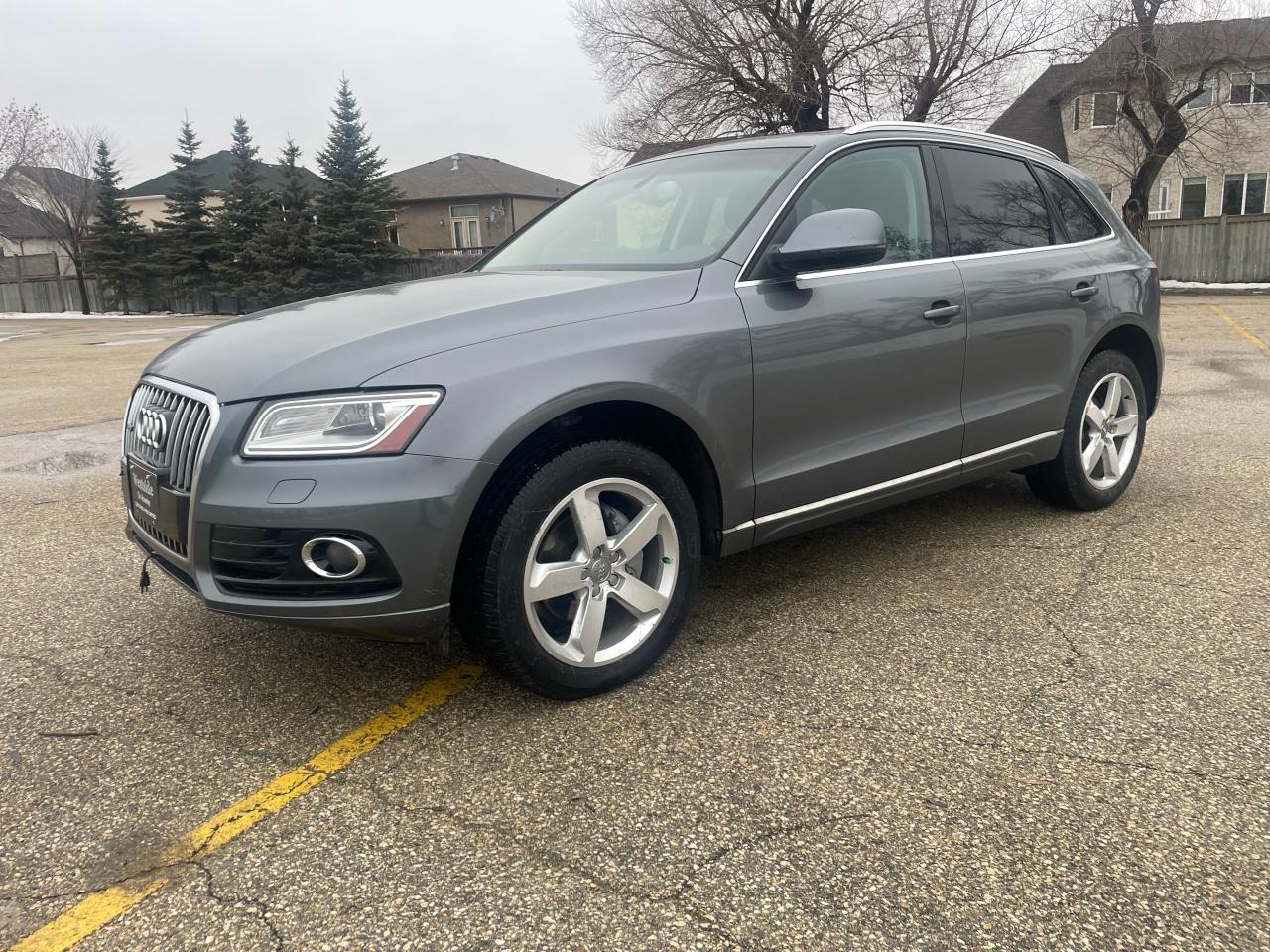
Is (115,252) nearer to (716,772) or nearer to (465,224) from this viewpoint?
(465,224)

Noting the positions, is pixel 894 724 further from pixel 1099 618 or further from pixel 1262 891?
pixel 1099 618

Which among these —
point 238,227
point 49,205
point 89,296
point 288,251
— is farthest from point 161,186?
point 288,251

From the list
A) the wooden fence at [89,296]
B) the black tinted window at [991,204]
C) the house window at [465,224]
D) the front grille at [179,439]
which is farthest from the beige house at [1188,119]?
the front grille at [179,439]

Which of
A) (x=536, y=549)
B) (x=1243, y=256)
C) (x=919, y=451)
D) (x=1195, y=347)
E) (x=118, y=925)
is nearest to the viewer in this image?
(x=118, y=925)

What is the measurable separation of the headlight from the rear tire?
3.16m

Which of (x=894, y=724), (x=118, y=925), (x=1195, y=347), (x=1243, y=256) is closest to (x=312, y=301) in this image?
(x=118, y=925)

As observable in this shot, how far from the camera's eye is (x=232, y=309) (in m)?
37.1

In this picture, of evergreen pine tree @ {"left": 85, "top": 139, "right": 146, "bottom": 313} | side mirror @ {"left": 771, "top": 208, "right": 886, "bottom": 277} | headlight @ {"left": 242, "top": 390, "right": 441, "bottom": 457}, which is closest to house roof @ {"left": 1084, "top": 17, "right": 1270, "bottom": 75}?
side mirror @ {"left": 771, "top": 208, "right": 886, "bottom": 277}

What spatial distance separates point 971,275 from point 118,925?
3457 millimetres

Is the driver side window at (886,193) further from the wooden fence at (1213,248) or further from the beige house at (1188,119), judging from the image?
the wooden fence at (1213,248)

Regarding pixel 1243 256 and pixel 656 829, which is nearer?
pixel 656 829

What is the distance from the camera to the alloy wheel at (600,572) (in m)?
2.70

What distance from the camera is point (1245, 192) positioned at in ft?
104

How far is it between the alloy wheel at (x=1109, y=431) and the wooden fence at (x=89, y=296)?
34164mm
